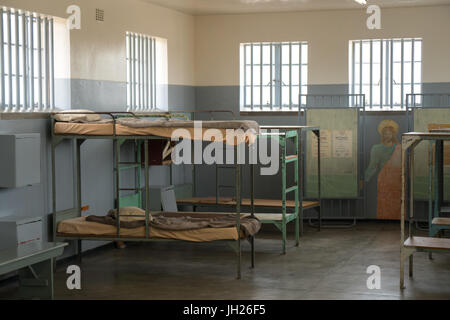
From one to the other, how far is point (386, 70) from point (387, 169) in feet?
5.82

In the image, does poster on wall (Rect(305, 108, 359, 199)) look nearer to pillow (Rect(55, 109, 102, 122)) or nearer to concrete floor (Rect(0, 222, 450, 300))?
concrete floor (Rect(0, 222, 450, 300))

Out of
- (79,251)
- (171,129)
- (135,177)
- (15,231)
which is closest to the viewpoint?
(15,231)

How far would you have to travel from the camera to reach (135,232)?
25.5ft

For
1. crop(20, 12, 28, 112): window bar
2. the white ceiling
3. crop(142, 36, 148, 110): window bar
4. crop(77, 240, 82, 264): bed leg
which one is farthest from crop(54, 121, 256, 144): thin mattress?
the white ceiling

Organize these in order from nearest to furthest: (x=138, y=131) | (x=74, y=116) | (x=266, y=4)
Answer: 1. (x=138, y=131)
2. (x=74, y=116)
3. (x=266, y=4)

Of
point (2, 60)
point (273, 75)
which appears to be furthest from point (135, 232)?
point (273, 75)

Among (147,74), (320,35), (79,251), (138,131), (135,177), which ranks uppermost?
(320,35)

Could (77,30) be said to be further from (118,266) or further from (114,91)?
(118,266)

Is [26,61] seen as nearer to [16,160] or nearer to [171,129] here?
[16,160]

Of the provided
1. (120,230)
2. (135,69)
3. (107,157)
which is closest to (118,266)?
(120,230)

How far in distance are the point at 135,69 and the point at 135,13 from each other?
903mm

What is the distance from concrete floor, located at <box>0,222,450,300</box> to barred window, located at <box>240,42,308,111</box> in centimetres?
291

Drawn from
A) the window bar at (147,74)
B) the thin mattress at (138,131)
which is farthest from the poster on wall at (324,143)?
the thin mattress at (138,131)

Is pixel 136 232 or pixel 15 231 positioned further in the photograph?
pixel 136 232
